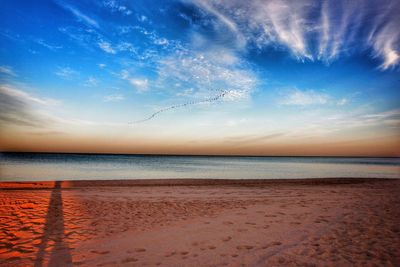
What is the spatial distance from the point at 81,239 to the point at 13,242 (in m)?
1.57

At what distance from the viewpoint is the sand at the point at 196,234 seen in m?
Answer: 5.32

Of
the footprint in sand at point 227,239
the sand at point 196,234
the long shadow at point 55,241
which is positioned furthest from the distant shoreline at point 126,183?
the footprint in sand at point 227,239

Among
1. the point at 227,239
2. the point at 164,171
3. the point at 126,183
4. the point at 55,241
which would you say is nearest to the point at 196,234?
the point at 227,239

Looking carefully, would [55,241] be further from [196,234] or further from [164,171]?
[164,171]

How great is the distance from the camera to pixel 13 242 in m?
6.05

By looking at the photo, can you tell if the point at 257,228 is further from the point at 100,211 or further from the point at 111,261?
the point at 100,211

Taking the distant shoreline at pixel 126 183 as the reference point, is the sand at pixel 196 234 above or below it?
above

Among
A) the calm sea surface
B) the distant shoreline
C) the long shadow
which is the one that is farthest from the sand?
the calm sea surface

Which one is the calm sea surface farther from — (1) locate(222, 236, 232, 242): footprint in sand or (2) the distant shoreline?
(1) locate(222, 236, 232, 242): footprint in sand

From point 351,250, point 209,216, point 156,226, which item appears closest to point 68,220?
point 156,226

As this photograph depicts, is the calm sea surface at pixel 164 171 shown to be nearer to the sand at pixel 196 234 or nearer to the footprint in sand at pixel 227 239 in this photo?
the sand at pixel 196 234

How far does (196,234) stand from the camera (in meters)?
7.04

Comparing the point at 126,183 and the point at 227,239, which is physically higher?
the point at 227,239

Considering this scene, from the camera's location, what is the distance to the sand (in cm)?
532
